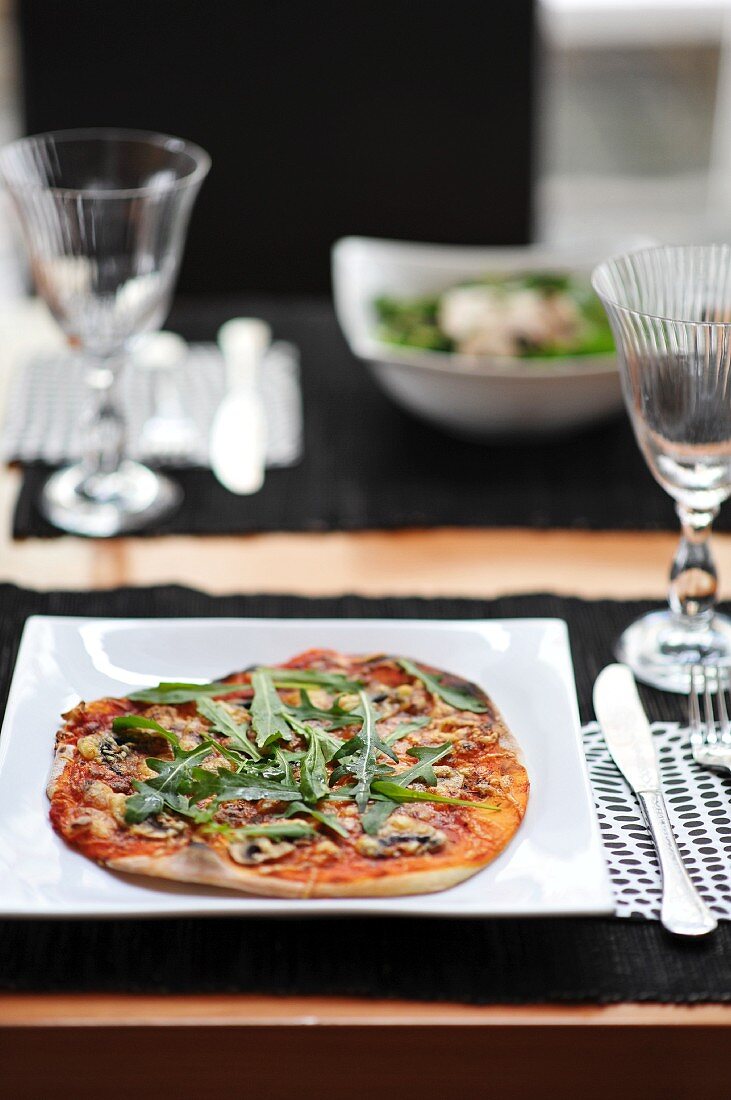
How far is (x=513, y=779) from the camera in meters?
0.72

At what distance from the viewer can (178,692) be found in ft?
2.58

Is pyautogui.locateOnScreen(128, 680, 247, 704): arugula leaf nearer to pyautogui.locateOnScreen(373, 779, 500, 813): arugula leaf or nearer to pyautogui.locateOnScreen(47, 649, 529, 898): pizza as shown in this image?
pyautogui.locateOnScreen(47, 649, 529, 898): pizza

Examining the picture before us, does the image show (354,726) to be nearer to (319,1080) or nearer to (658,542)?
(319,1080)

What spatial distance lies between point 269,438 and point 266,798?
64 centimetres

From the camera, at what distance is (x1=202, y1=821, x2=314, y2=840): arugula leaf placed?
0.66 meters

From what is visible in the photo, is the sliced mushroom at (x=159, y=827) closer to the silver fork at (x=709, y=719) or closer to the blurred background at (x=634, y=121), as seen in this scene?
the silver fork at (x=709, y=719)

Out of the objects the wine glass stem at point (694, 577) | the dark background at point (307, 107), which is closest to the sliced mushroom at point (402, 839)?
the wine glass stem at point (694, 577)

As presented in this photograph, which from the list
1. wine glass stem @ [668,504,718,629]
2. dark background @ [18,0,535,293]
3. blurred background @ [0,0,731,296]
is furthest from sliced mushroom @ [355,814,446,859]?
blurred background @ [0,0,731,296]

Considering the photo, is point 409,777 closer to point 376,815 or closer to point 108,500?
point 376,815

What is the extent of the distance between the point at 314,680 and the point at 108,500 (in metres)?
0.41

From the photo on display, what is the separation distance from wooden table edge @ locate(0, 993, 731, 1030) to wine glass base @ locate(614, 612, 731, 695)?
30cm

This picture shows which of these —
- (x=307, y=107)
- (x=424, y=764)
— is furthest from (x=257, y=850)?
(x=307, y=107)

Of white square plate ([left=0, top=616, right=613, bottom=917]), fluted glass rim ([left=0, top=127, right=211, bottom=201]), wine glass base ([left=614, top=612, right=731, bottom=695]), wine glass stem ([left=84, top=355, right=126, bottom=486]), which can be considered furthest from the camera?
wine glass stem ([left=84, top=355, right=126, bottom=486])

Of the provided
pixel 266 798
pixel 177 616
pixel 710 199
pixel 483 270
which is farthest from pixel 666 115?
pixel 266 798
